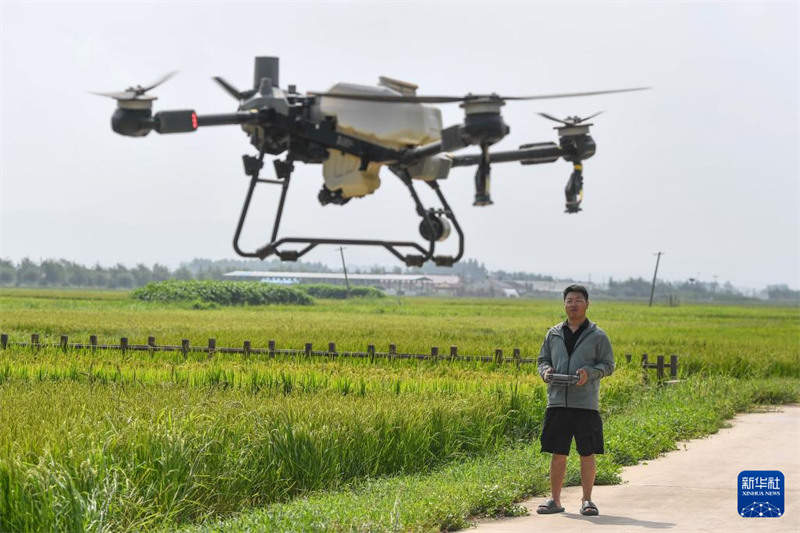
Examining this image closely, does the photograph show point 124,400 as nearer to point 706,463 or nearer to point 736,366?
point 706,463

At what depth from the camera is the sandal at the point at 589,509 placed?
8992 mm

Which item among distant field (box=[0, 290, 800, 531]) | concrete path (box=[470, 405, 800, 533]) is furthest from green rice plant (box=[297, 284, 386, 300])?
concrete path (box=[470, 405, 800, 533])

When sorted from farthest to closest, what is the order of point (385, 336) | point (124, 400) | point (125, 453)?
point (385, 336)
point (124, 400)
point (125, 453)

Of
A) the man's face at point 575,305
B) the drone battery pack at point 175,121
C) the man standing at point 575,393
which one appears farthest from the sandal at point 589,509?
the drone battery pack at point 175,121

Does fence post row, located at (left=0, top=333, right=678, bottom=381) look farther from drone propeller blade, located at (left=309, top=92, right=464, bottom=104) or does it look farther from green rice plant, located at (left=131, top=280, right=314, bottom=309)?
green rice plant, located at (left=131, top=280, right=314, bottom=309)

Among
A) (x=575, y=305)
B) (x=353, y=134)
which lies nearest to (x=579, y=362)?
(x=575, y=305)

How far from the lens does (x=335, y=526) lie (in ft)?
25.3

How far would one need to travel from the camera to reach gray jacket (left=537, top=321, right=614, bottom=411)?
8.98 meters

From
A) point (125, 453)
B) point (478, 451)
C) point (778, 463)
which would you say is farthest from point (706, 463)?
point (125, 453)

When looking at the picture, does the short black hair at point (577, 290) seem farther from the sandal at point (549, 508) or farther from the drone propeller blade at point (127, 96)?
the drone propeller blade at point (127, 96)

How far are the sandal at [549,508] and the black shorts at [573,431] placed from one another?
0.40 metres

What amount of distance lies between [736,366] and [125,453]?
1874 cm

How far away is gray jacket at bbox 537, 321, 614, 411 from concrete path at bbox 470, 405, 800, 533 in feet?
2.89

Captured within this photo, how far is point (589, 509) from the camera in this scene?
8.99m
